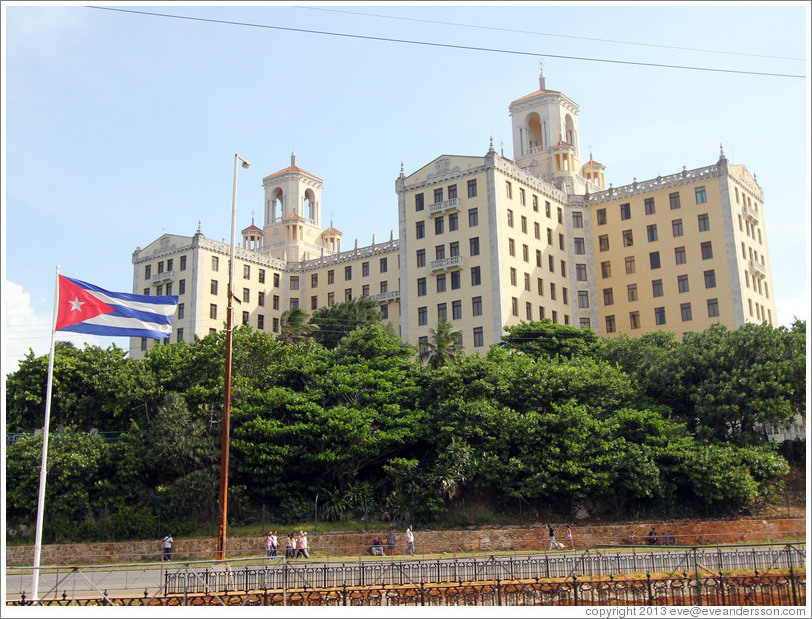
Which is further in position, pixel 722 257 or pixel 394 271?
pixel 394 271

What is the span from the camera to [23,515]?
1705 inches

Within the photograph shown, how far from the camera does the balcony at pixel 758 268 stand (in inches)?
2719

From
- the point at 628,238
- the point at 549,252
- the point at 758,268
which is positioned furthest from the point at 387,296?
the point at 758,268

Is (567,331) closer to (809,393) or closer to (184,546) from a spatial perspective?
(184,546)

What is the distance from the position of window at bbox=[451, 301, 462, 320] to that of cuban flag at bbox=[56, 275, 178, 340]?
39.8 m

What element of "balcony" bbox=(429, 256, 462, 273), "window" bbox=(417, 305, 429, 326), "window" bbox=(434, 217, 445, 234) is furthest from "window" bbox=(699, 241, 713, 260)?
"window" bbox=(417, 305, 429, 326)

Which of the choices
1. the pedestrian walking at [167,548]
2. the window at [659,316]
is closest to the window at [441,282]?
the window at [659,316]

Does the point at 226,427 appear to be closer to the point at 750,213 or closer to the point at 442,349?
the point at 442,349

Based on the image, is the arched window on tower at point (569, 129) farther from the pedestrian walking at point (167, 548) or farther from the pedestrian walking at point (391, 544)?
the pedestrian walking at point (167, 548)

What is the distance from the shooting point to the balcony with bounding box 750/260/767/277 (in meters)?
69.1

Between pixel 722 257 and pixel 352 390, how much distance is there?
37861 millimetres

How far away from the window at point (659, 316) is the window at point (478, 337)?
51.6 feet

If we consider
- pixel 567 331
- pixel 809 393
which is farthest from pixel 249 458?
pixel 809 393

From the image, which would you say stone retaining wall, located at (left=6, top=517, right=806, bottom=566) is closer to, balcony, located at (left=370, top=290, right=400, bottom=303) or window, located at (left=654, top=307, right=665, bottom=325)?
window, located at (left=654, top=307, right=665, bottom=325)
